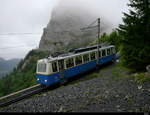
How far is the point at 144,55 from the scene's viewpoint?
34.7 ft

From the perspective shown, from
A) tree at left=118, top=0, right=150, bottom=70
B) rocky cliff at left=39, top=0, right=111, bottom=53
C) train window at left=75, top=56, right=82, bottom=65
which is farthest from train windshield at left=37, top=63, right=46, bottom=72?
rocky cliff at left=39, top=0, right=111, bottom=53

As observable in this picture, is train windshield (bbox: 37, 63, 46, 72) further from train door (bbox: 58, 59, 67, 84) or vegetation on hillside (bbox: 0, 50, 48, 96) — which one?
vegetation on hillside (bbox: 0, 50, 48, 96)

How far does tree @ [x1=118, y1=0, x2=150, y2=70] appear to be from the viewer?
10695 mm

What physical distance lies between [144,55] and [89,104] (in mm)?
6362

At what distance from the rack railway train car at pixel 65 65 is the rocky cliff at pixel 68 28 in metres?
84.3

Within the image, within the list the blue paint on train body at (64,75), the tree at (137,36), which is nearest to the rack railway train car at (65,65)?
the blue paint on train body at (64,75)

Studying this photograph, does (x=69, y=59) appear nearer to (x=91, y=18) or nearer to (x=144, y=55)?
(x=144, y=55)

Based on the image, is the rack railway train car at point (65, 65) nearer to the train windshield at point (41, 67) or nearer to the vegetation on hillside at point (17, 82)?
the train windshield at point (41, 67)

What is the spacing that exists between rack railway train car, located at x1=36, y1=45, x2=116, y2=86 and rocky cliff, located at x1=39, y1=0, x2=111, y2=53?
8433 centimetres

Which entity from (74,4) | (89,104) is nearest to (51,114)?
(89,104)

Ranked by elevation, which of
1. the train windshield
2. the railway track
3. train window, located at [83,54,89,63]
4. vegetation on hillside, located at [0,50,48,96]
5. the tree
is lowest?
vegetation on hillside, located at [0,50,48,96]

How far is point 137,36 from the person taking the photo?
10.9 m

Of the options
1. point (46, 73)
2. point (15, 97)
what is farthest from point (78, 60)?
point (15, 97)

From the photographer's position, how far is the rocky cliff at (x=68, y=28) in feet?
372
